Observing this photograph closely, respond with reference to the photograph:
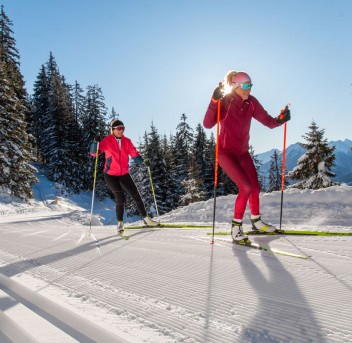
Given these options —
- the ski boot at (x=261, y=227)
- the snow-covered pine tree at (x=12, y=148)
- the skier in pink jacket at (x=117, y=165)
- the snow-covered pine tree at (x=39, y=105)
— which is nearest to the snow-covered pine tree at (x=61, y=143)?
the snow-covered pine tree at (x=39, y=105)

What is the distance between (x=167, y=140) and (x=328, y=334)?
63915 mm

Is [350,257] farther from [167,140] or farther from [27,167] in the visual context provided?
[167,140]

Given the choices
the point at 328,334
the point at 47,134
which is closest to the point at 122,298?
the point at 328,334

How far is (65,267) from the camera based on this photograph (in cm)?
365

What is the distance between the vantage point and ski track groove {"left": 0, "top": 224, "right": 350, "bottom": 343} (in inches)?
77.5

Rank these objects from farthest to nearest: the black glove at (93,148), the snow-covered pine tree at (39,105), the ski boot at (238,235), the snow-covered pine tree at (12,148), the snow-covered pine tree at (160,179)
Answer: the snow-covered pine tree at (39,105), the snow-covered pine tree at (160,179), the snow-covered pine tree at (12,148), the black glove at (93,148), the ski boot at (238,235)

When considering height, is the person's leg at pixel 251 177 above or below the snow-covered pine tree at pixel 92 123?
below

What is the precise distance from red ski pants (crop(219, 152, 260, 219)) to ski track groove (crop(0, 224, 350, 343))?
0.85 m

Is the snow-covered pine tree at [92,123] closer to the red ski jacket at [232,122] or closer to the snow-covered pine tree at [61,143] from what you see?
the snow-covered pine tree at [61,143]

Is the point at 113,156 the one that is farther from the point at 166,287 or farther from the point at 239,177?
the point at 166,287

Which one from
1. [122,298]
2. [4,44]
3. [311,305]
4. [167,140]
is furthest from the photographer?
[167,140]

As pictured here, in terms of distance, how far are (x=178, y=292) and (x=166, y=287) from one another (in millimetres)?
170

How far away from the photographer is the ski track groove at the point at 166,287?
1.97 metres

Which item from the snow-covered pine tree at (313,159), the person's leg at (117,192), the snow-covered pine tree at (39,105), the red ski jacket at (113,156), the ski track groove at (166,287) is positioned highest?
the snow-covered pine tree at (39,105)
